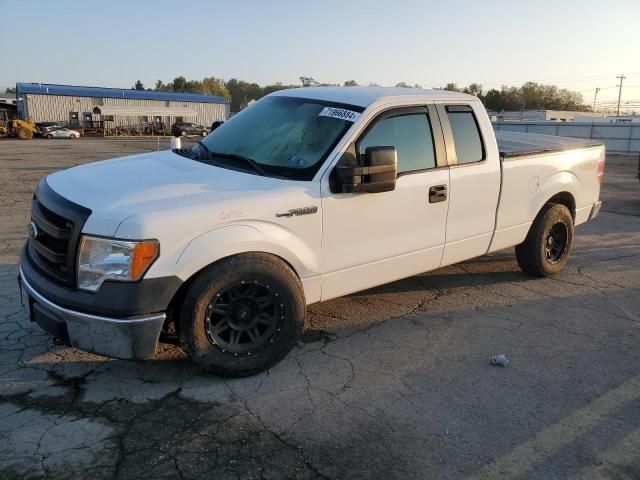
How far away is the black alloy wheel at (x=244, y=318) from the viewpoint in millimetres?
3398

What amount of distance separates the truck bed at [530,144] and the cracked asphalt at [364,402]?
1.49m

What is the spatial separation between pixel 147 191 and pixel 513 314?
3369 millimetres

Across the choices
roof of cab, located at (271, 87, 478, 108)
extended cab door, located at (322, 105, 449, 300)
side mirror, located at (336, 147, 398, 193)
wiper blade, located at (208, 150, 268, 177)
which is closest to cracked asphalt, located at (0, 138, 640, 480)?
extended cab door, located at (322, 105, 449, 300)

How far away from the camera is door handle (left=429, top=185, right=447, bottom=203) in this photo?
434 centimetres

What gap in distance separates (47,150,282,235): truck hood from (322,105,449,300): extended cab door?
624mm

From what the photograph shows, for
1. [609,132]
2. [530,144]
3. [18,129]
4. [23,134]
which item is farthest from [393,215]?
[18,129]

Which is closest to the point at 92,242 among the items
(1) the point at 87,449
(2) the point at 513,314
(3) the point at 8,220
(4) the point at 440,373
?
(1) the point at 87,449

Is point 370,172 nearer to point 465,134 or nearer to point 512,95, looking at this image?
point 465,134

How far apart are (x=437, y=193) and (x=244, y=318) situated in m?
1.93

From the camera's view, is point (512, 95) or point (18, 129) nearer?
point (18, 129)

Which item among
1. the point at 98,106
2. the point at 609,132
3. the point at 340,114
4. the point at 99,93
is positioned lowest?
the point at 609,132

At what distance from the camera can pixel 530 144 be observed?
5926 millimetres

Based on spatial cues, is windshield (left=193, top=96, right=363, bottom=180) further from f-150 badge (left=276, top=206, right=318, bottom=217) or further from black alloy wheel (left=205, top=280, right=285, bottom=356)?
black alloy wheel (left=205, top=280, right=285, bottom=356)

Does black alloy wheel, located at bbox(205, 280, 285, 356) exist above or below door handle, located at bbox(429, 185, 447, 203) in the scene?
below
